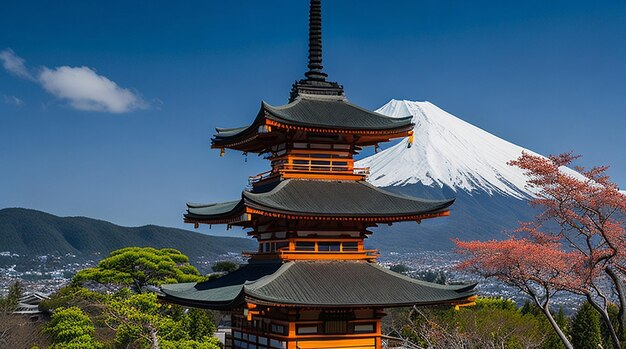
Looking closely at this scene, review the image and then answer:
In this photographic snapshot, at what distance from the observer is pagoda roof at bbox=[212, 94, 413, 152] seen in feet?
60.2

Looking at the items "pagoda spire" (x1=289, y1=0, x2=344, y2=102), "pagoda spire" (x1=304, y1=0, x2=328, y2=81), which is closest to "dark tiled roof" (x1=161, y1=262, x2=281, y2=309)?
"pagoda spire" (x1=289, y1=0, x2=344, y2=102)

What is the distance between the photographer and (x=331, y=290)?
17516mm

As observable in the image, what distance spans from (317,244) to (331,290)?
5.06 ft

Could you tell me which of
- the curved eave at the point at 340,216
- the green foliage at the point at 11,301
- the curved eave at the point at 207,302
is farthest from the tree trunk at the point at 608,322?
the green foliage at the point at 11,301

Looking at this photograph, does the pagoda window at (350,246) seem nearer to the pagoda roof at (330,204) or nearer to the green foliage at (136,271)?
the pagoda roof at (330,204)

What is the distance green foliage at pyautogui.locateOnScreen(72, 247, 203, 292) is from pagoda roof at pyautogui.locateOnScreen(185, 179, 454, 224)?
99.3 feet

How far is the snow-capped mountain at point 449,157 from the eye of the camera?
6890 inches

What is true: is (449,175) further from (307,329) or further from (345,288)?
(307,329)

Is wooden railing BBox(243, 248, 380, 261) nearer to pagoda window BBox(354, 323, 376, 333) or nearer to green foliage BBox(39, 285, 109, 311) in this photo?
pagoda window BBox(354, 323, 376, 333)

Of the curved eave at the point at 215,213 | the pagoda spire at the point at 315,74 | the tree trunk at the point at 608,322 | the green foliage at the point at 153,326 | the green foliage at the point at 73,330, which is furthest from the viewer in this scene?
the green foliage at the point at 73,330

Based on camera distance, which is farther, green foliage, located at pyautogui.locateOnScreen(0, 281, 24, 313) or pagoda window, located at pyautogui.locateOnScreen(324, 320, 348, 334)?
green foliage, located at pyautogui.locateOnScreen(0, 281, 24, 313)

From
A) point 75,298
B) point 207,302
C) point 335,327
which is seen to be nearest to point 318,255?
point 335,327

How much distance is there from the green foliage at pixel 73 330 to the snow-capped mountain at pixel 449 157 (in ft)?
446

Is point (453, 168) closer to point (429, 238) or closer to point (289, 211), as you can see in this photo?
point (429, 238)
